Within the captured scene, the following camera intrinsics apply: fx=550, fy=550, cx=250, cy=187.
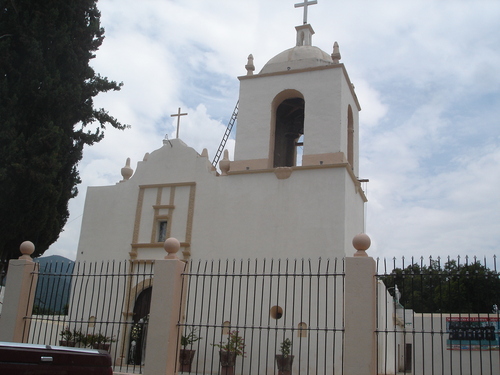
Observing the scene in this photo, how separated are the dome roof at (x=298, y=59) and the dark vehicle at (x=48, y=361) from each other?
1169cm

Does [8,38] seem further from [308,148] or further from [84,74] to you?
[308,148]

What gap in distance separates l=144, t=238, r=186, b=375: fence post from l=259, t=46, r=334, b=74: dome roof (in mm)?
9120

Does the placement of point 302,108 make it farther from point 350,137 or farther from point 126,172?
point 126,172

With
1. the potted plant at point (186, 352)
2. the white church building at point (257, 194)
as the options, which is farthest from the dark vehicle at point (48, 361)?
the white church building at point (257, 194)

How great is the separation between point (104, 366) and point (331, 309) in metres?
7.20

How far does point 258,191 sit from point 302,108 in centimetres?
420

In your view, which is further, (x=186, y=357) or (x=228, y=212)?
(x=228, y=212)

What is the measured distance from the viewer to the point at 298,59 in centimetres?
1667

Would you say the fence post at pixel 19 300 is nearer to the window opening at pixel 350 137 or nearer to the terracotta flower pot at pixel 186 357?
the terracotta flower pot at pixel 186 357

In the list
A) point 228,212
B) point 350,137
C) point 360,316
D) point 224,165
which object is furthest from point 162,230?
point 360,316

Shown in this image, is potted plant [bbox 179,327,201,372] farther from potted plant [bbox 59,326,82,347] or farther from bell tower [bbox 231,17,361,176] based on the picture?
bell tower [bbox 231,17,361,176]

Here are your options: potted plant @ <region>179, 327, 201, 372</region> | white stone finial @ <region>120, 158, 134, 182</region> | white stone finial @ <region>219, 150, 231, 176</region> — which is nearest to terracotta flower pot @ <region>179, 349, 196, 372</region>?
potted plant @ <region>179, 327, 201, 372</region>

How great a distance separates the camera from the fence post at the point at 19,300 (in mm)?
10125

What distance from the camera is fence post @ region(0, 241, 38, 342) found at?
10.1 m
